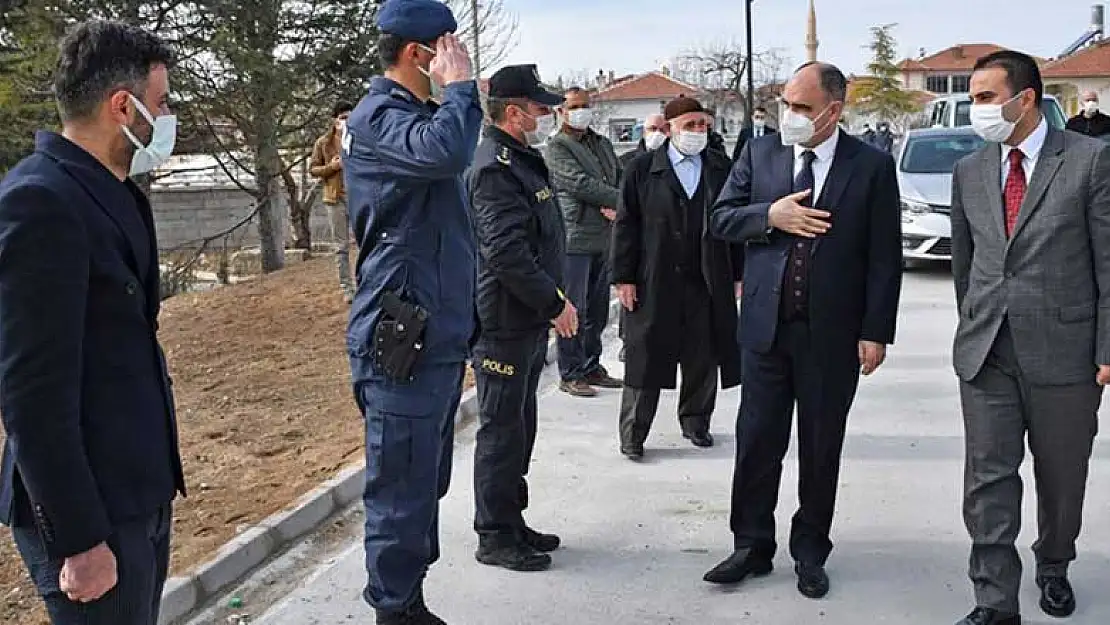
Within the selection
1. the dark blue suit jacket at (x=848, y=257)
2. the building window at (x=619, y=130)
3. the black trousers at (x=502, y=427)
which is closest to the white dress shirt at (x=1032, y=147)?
the dark blue suit jacket at (x=848, y=257)

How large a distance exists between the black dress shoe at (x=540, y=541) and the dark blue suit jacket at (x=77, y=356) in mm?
2401

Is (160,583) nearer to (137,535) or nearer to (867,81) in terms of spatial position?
(137,535)

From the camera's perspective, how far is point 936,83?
91.4 m

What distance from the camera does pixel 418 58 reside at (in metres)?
3.49

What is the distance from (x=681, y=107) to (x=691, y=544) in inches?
103

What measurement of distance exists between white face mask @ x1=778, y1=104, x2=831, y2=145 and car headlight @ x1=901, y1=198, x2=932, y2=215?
27.8ft

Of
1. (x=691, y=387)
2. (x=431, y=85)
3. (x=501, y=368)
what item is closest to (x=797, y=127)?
(x=431, y=85)

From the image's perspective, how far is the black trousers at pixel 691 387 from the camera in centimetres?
590

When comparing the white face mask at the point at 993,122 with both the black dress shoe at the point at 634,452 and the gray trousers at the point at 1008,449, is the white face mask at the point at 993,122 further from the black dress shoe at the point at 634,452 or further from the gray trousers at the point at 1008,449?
the black dress shoe at the point at 634,452

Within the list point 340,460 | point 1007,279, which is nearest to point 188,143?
point 340,460

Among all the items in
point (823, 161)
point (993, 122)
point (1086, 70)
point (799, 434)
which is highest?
point (1086, 70)

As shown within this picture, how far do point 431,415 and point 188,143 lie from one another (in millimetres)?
14813

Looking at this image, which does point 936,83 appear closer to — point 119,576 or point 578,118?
point 578,118

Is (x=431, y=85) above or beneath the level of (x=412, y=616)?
above
